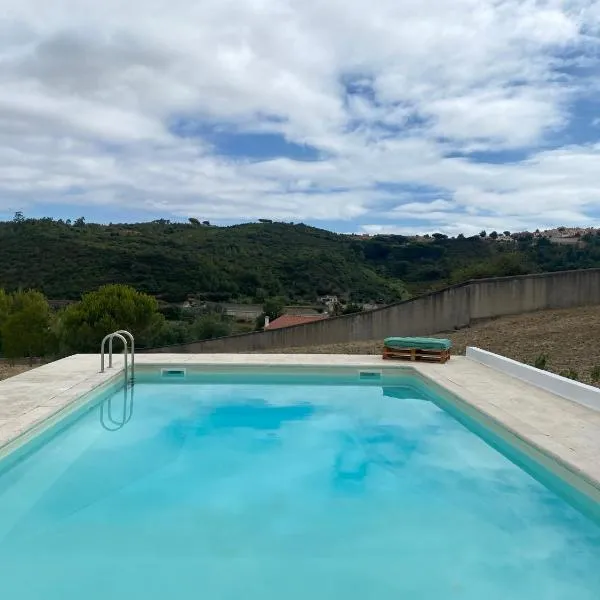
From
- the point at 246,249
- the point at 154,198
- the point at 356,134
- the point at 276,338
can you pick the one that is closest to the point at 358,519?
the point at 276,338

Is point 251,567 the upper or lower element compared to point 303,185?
lower

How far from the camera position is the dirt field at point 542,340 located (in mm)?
8805

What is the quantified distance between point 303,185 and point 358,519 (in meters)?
22.7

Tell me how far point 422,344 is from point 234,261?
31864 millimetres

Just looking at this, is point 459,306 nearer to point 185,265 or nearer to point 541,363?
point 541,363

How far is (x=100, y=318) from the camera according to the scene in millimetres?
17812

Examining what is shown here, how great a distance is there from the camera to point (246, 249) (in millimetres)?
41406

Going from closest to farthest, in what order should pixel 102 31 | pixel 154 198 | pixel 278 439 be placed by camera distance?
1. pixel 278 439
2. pixel 102 31
3. pixel 154 198

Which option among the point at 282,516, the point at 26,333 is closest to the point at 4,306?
the point at 26,333

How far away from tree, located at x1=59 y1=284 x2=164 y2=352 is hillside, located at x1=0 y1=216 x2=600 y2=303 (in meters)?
15.8

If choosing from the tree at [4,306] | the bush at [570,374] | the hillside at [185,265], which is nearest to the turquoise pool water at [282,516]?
the bush at [570,374]

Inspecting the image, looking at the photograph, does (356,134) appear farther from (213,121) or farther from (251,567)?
(251,567)

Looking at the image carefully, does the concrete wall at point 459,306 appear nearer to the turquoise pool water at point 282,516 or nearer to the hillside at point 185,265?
the turquoise pool water at point 282,516

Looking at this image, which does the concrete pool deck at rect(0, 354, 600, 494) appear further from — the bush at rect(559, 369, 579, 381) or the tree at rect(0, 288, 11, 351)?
the tree at rect(0, 288, 11, 351)
